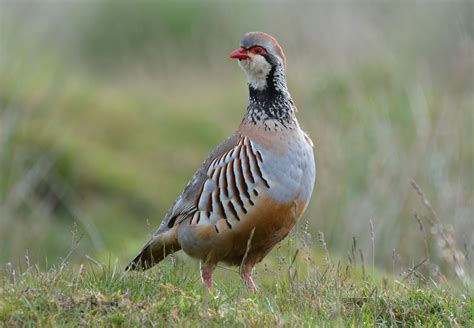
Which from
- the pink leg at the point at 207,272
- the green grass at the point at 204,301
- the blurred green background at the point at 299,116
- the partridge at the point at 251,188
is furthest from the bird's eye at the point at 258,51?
the blurred green background at the point at 299,116

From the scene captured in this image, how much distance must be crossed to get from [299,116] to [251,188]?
15.4ft

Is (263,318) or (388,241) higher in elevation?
(263,318)

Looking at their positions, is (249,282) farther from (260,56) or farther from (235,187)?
(260,56)

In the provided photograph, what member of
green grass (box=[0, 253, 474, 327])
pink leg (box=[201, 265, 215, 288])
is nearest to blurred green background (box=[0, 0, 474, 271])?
green grass (box=[0, 253, 474, 327])

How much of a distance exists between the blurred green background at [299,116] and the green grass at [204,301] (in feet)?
3.04

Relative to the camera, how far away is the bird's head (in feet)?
19.4

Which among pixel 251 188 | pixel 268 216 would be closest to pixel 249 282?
pixel 268 216

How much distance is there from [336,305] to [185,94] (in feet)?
33.7

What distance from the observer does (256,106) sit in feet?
19.3

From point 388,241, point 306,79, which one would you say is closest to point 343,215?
point 388,241

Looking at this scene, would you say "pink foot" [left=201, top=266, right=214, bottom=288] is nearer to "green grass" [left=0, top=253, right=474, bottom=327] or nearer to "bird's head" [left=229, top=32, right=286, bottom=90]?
"green grass" [left=0, top=253, right=474, bottom=327]

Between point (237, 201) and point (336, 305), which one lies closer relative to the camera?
point (336, 305)

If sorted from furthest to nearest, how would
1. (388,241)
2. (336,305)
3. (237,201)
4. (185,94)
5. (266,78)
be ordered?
(185,94), (388,241), (266,78), (237,201), (336,305)

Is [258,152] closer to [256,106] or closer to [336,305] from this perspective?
[256,106]
